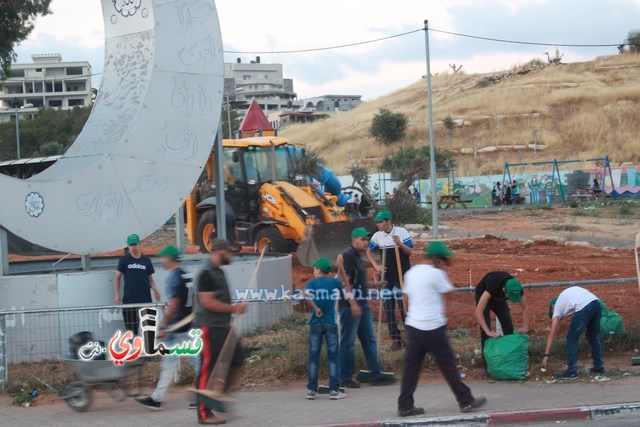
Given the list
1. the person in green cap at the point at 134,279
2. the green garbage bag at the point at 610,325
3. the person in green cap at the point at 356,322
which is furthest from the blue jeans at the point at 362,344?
the green garbage bag at the point at 610,325

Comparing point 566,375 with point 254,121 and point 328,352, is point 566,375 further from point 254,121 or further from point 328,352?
point 254,121

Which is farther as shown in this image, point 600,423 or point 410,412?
point 410,412

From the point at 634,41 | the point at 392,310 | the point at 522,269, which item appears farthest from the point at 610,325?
the point at 634,41

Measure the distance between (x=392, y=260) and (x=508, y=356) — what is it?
225cm

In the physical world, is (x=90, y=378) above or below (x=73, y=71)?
below

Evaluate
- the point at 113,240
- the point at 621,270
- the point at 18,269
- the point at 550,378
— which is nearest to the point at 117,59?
the point at 113,240

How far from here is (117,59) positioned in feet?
44.5

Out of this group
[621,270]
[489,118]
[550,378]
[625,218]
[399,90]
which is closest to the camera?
[550,378]

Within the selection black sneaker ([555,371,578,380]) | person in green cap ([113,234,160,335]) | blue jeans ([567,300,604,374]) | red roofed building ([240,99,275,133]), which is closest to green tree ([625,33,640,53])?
red roofed building ([240,99,275,133])

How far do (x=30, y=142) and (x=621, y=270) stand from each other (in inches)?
2056

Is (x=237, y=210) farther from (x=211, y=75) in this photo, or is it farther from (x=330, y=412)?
(x=330, y=412)

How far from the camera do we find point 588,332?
33.6 ft

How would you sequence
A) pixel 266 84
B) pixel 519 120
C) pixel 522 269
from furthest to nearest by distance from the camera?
pixel 266 84, pixel 519 120, pixel 522 269

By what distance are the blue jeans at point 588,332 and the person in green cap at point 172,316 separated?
4264mm
